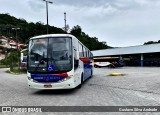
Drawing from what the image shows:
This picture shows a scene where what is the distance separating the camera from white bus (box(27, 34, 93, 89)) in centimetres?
1262

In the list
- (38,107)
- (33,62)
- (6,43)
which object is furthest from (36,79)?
(6,43)

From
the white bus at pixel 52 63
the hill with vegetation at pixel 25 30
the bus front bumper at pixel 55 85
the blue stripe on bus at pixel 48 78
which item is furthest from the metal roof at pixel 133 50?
the blue stripe on bus at pixel 48 78

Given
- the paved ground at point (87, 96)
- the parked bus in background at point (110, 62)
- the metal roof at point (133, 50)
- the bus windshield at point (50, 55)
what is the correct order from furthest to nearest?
the parked bus in background at point (110, 62) → the metal roof at point (133, 50) → the bus windshield at point (50, 55) → the paved ground at point (87, 96)

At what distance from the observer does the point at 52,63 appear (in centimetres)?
1273

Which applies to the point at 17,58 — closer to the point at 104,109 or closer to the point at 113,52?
the point at 113,52

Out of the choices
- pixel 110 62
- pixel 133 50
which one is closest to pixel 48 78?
pixel 110 62

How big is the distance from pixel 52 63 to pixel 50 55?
18.2 inches

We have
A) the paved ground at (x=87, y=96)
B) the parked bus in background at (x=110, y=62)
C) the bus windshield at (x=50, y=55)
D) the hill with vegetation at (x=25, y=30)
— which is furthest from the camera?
the hill with vegetation at (x=25, y=30)

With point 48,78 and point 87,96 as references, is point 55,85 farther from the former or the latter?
point 87,96

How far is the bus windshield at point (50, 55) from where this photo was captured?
12.7 m

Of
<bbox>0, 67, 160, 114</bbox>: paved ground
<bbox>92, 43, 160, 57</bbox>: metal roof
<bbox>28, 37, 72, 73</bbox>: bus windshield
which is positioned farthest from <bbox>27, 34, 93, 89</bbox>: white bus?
<bbox>92, 43, 160, 57</bbox>: metal roof

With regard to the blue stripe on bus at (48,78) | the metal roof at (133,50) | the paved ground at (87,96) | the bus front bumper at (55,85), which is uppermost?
the metal roof at (133,50)

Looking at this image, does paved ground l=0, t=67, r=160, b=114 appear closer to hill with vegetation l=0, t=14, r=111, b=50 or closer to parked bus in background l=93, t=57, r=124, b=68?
parked bus in background l=93, t=57, r=124, b=68

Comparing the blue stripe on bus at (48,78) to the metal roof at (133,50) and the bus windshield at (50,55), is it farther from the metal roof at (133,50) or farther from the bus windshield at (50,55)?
the metal roof at (133,50)
